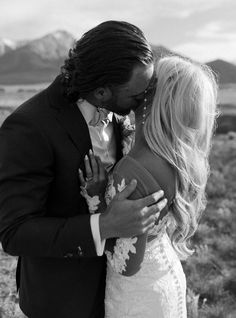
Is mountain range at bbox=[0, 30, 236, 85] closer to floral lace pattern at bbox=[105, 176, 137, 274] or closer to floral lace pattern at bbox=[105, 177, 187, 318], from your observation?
floral lace pattern at bbox=[105, 177, 187, 318]

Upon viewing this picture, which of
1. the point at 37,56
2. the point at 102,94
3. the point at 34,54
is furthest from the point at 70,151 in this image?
the point at 34,54

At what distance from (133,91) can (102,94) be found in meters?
0.12

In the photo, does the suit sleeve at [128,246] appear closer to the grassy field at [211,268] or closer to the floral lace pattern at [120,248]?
the floral lace pattern at [120,248]

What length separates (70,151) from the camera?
2129 mm

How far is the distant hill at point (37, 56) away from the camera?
277ft

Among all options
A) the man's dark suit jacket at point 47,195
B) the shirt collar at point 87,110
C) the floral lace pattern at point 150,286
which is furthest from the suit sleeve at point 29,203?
the floral lace pattern at point 150,286

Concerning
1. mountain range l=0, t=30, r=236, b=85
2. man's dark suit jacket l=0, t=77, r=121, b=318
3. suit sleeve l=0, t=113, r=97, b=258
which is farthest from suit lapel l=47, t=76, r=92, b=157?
mountain range l=0, t=30, r=236, b=85

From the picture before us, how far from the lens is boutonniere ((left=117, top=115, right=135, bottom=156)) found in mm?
2395

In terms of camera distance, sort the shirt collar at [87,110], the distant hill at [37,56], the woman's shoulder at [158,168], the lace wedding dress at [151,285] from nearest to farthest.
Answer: the woman's shoulder at [158,168]
the shirt collar at [87,110]
the lace wedding dress at [151,285]
the distant hill at [37,56]

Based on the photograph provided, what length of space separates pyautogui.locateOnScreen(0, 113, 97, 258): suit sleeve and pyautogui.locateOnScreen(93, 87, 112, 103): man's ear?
0.26 metres

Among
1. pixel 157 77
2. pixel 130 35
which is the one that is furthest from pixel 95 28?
pixel 157 77

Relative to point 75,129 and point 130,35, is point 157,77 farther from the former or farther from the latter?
point 75,129

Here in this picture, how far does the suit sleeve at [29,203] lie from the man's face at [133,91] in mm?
308

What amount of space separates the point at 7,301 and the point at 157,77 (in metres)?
2.85
